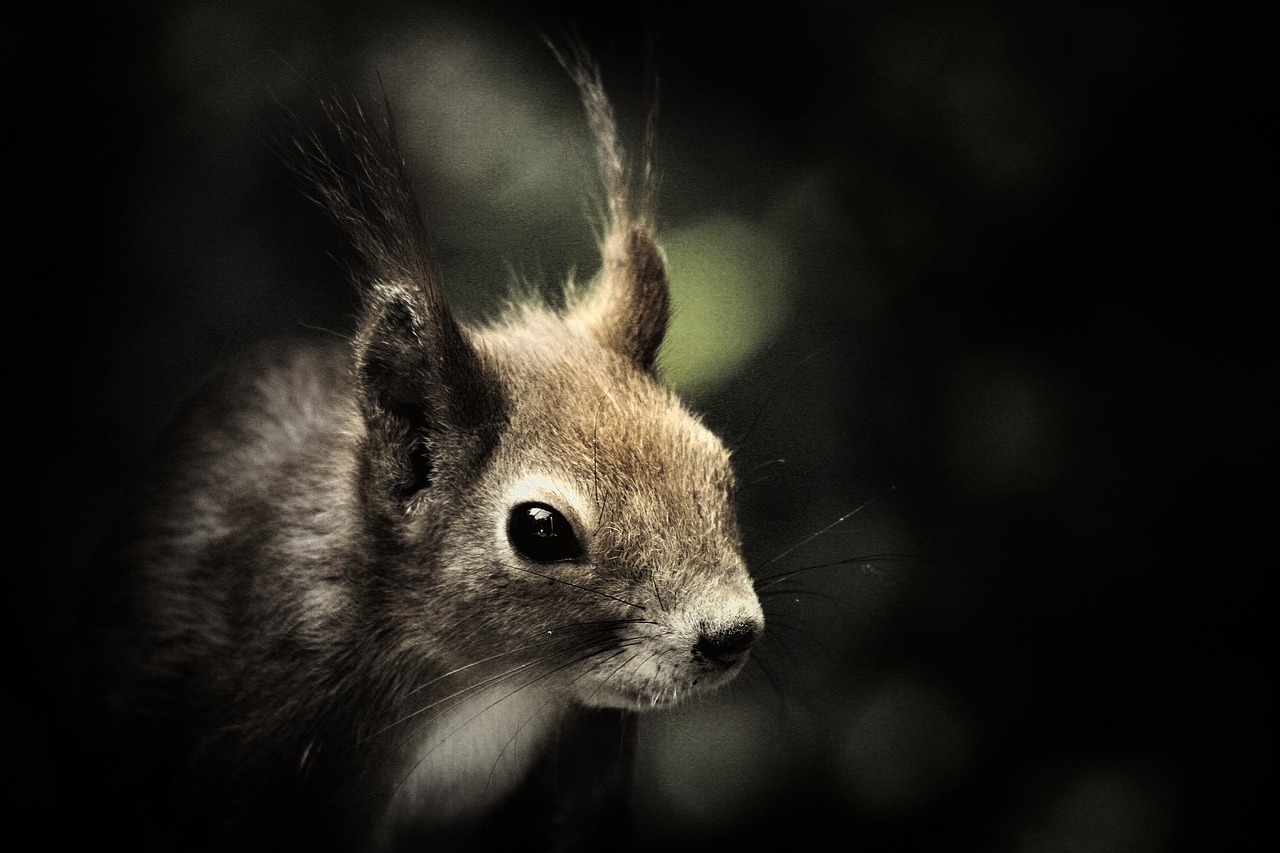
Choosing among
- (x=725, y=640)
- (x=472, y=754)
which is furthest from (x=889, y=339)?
(x=472, y=754)

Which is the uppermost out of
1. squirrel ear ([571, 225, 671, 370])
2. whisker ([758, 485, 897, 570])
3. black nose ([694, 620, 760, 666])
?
squirrel ear ([571, 225, 671, 370])

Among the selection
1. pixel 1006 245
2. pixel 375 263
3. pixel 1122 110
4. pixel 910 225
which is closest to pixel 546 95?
pixel 375 263

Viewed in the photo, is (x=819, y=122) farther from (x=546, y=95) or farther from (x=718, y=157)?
(x=546, y=95)

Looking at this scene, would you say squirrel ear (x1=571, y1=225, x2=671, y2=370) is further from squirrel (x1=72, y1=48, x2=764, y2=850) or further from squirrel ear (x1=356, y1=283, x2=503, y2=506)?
squirrel ear (x1=356, y1=283, x2=503, y2=506)

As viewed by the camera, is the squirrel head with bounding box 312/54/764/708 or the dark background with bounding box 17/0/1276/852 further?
the dark background with bounding box 17/0/1276/852

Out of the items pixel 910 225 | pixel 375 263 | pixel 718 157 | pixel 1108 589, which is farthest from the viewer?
pixel 1108 589

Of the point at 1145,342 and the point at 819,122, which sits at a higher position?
the point at 819,122

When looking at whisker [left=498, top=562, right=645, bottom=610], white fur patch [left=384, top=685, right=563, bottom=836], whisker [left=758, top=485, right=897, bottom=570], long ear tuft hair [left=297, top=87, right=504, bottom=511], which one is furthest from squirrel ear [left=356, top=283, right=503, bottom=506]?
whisker [left=758, top=485, right=897, bottom=570]

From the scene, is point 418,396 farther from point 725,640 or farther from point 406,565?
point 725,640
